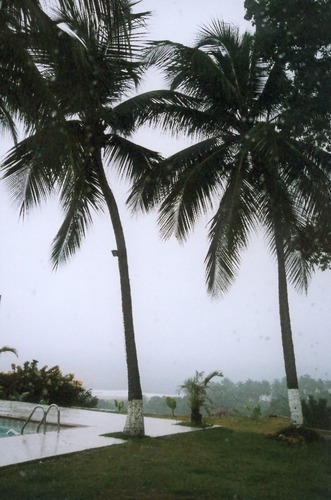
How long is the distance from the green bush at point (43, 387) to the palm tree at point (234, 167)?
759cm

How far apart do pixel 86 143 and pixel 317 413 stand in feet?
27.4

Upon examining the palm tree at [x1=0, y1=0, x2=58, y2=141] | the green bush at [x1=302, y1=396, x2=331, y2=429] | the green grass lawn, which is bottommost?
the green grass lawn

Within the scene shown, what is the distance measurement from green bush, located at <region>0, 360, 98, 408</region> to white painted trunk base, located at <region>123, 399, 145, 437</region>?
7.76m

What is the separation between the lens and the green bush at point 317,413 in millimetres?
12750

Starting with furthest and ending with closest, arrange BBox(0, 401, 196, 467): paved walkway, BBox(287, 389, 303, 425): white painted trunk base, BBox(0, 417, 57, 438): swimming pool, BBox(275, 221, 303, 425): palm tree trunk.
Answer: BBox(0, 417, 57, 438): swimming pool
BBox(275, 221, 303, 425): palm tree trunk
BBox(287, 389, 303, 425): white painted trunk base
BBox(0, 401, 196, 467): paved walkway

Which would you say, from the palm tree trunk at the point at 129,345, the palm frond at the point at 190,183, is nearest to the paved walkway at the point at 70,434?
the palm tree trunk at the point at 129,345

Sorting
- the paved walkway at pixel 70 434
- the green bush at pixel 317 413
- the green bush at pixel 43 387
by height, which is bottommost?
the paved walkway at pixel 70 434

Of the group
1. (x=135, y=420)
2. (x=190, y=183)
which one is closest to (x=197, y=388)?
(x=135, y=420)

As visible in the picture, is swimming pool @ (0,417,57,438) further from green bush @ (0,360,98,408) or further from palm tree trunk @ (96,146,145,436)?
green bush @ (0,360,98,408)

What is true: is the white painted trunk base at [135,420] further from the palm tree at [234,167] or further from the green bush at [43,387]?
the green bush at [43,387]

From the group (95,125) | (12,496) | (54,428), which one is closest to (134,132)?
(95,125)

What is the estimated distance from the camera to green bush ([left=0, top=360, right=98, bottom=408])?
17.4 metres

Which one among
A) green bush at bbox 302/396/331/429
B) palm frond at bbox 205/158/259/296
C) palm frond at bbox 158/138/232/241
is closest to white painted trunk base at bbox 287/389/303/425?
green bush at bbox 302/396/331/429

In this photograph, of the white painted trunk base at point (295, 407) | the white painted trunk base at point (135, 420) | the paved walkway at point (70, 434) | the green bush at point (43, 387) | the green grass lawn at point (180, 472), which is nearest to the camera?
the green grass lawn at point (180, 472)
